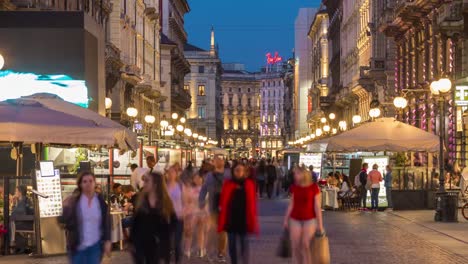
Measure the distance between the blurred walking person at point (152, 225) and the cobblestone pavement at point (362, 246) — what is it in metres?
5.63

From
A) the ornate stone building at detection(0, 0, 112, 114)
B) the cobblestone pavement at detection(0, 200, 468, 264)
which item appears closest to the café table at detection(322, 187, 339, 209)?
the cobblestone pavement at detection(0, 200, 468, 264)

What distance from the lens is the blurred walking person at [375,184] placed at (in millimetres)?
35719

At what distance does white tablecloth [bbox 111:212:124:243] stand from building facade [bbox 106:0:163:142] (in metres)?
33.6

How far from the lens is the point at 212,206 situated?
19.7 meters

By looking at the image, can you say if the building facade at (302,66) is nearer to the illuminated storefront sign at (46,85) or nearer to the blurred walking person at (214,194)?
the illuminated storefront sign at (46,85)

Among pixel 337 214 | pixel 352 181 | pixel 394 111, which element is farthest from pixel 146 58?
pixel 337 214

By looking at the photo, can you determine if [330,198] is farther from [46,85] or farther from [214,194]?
[214,194]

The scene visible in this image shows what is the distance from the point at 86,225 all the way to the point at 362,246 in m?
10.7

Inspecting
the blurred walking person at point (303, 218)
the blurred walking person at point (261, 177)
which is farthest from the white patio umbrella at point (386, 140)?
the blurred walking person at point (303, 218)

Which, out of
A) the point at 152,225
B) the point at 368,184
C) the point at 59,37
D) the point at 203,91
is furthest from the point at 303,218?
the point at 203,91

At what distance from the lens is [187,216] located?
19750 millimetres

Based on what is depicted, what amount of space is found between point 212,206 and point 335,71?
3260 inches

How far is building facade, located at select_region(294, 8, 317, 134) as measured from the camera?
15225cm

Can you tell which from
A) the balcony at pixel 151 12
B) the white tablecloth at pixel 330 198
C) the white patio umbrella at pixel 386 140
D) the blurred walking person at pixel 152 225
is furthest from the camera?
the balcony at pixel 151 12
